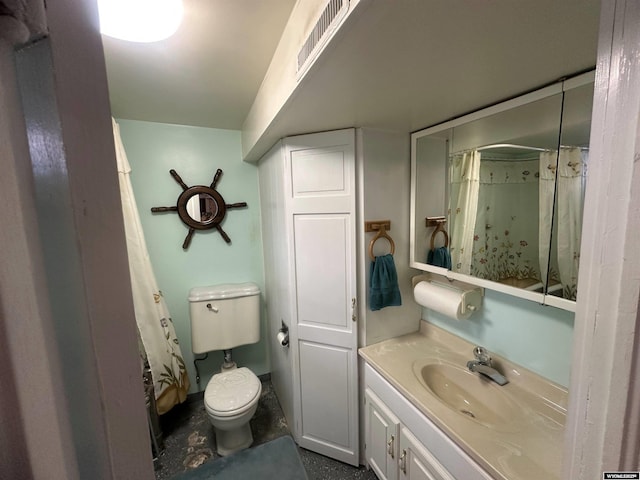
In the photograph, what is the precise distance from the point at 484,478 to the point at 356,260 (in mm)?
961

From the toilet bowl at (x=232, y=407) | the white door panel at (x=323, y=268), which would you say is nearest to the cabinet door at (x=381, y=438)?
the white door panel at (x=323, y=268)

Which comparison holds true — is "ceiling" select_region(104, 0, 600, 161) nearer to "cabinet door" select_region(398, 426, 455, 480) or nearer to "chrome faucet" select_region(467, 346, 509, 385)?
"chrome faucet" select_region(467, 346, 509, 385)

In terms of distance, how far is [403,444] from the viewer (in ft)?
3.88

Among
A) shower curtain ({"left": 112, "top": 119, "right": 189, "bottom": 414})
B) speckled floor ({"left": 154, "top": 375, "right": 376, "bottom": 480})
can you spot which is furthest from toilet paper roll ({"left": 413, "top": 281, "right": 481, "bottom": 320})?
shower curtain ({"left": 112, "top": 119, "right": 189, "bottom": 414})

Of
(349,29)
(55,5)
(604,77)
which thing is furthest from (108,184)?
(604,77)

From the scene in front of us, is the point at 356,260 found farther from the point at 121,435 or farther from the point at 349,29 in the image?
the point at 121,435

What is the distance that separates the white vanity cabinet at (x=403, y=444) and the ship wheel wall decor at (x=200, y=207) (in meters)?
1.54

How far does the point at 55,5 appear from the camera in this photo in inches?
10.1

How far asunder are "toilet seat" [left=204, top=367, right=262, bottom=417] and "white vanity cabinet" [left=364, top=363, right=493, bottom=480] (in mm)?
743

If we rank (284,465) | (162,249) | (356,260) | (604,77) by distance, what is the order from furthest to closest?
(162,249) < (284,465) < (356,260) < (604,77)

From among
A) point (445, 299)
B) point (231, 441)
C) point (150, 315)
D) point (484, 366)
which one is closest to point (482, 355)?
point (484, 366)

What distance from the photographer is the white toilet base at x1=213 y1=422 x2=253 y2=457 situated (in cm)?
171

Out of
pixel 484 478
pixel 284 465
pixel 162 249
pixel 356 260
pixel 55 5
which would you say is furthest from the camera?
pixel 162 249

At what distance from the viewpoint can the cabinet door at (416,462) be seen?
1003 mm
